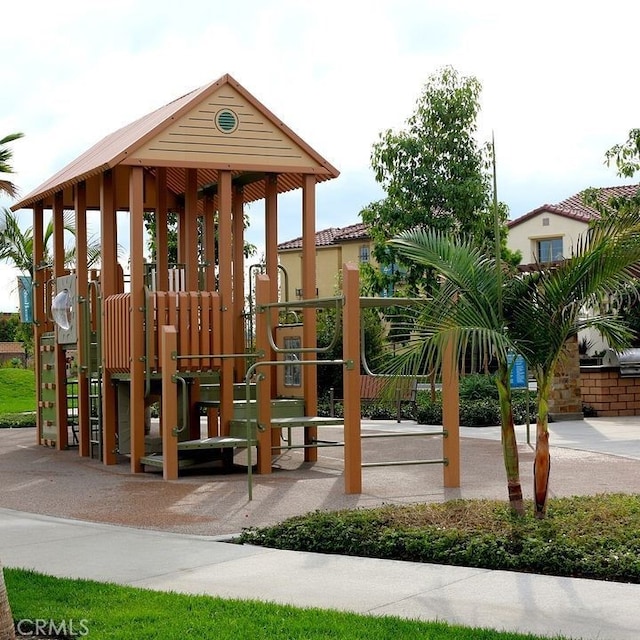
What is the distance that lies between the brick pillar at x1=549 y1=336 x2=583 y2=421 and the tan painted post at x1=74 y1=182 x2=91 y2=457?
9.33 metres

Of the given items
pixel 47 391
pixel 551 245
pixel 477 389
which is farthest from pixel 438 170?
pixel 551 245

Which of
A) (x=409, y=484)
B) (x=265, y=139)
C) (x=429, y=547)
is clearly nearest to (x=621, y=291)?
(x=429, y=547)

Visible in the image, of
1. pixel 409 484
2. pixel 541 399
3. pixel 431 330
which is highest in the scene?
pixel 431 330

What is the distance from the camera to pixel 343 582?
736 cm

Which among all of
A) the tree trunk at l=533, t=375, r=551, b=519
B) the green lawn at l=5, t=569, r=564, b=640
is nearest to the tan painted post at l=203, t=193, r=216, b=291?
the tree trunk at l=533, t=375, r=551, b=519

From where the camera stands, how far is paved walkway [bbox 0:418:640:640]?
6621 mm

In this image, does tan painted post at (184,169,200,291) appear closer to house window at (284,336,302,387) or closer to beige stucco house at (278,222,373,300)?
A: house window at (284,336,302,387)

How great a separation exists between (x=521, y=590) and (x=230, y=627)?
197cm

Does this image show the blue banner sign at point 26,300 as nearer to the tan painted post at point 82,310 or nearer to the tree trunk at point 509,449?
the tan painted post at point 82,310

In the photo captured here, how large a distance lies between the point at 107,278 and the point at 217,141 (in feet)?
8.42

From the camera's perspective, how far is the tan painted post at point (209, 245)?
16859 mm

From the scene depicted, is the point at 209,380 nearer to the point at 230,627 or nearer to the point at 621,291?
the point at 621,291

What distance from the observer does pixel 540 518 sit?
884 centimetres

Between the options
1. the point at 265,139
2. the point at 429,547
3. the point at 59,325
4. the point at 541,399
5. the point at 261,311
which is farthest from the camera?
the point at 59,325
